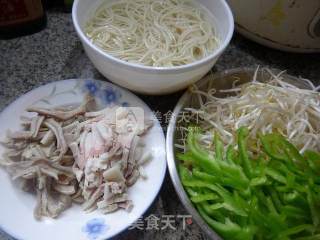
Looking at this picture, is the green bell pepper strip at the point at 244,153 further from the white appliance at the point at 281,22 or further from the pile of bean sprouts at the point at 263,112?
the white appliance at the point at 281,22

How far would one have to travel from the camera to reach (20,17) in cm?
101

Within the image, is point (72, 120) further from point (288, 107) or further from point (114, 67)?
point (288, 107)

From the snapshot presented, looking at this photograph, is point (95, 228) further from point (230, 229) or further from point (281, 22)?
point (281, 22)

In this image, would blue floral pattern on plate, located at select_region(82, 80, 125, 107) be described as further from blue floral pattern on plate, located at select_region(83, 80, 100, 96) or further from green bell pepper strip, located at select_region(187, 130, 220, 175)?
green bell pepper strip, located at select_region(187, 130, 220, 175)

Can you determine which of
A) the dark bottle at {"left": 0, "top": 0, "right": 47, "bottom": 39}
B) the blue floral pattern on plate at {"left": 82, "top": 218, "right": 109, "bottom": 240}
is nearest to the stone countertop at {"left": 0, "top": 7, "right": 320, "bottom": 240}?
the dark bottle at {"left": 0, "top": 0, "right": 47, "bottom": 39}

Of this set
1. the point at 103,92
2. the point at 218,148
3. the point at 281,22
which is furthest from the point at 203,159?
the point at 281,22

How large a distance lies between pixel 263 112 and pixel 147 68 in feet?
1.00

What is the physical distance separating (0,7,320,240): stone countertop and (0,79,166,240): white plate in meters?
0.08

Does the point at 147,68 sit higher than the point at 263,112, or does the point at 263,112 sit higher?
the point at 147,68

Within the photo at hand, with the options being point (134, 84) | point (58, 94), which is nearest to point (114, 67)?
point (134, 84)

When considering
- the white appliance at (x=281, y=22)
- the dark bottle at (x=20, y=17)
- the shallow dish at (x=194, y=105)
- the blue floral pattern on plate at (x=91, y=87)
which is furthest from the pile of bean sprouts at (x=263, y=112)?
the dark bottle at (x=20, y=17)

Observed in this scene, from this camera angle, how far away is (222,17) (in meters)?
0.98

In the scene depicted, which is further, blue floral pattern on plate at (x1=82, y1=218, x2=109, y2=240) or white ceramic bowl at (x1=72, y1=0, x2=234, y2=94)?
white ceramic bowl at (x1=72, y1=0, x2=234, y2=94)

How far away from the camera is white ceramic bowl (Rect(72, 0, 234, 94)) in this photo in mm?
822
